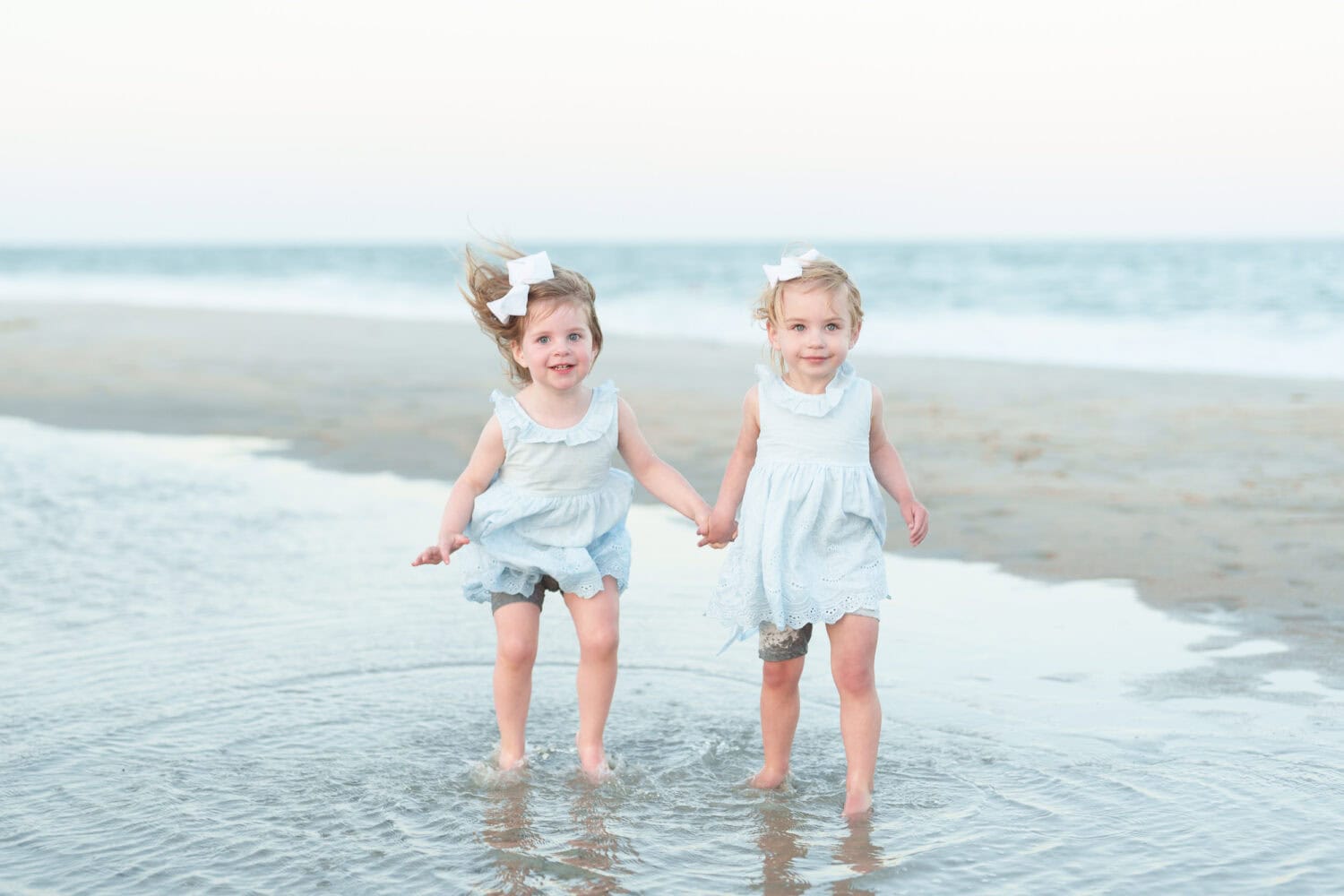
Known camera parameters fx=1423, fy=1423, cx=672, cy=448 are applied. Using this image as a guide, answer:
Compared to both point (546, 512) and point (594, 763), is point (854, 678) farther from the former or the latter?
point (546, 512)

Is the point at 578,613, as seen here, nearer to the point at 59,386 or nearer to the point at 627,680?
the point at 627,680

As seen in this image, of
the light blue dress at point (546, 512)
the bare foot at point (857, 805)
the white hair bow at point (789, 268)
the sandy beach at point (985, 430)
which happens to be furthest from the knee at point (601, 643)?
the sandy beach at point (985, 430)

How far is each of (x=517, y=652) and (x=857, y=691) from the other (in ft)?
3.11

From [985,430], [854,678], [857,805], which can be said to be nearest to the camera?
[857,805]

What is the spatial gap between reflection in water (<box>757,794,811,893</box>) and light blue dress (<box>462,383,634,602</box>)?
0.80 metres

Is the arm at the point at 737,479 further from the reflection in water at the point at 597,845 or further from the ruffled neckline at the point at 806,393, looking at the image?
the reflection in water at the point at 597,845

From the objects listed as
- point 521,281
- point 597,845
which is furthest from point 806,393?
point 597,845

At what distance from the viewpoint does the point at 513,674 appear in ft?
12.9

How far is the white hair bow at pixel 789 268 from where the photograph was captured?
376 cm

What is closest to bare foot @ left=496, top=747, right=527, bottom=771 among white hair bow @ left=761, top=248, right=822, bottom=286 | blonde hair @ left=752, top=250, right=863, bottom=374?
blonde hair @ left=752, top=250, right=863, bottom=374

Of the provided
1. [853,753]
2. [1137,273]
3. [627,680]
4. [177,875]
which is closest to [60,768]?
[177,875]

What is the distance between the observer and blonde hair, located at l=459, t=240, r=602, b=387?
12.9 feet

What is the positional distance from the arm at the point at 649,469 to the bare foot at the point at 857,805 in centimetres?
85

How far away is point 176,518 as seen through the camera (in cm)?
713
